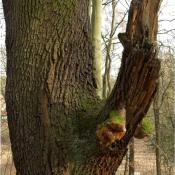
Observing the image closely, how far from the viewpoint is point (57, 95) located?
2160 millimetres

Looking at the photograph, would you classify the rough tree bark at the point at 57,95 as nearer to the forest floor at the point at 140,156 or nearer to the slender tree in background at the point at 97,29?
the slender tree in background at the point at 97,29

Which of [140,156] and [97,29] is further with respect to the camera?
[140,156]

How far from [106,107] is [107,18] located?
35.0 feet

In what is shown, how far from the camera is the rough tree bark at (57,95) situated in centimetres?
203

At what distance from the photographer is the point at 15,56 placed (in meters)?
2.28

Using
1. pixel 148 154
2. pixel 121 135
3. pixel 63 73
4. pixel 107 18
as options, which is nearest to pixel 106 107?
pixel 121 135

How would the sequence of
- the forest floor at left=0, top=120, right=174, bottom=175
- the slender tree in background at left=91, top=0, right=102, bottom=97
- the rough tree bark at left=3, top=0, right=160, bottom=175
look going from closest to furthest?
the rough tree bark at left=3, top=0, right=160, bottom=175, the slender tree in background at left=91, top=0, right=102, bottom=97, the forest floor at left=0, top=120, right=174, bottom=175

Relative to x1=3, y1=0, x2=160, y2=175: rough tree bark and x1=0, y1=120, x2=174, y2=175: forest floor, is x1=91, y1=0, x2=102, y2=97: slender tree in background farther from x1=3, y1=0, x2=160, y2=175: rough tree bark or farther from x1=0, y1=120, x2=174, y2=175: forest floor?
x1=0, y1=120, x2=174, y2=175: forest floor

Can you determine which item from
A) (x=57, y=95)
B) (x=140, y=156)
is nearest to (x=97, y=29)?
(x=57, y=95)

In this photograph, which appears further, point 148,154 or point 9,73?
point 148,154

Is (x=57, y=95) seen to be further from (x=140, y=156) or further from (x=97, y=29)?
(x=140, y=156)

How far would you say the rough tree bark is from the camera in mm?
2031

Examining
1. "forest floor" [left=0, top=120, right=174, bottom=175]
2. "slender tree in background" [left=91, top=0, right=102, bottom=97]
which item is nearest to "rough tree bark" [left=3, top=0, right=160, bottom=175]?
"slender tree in background" [left=91, top=0, right=102, bottom=97]

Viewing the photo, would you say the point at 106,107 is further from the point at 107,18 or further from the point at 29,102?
the point at 107,18
